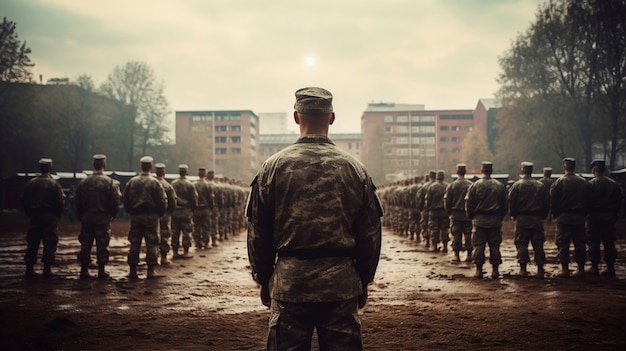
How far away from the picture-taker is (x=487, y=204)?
10.9m

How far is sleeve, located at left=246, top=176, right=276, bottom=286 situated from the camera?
3412 mm

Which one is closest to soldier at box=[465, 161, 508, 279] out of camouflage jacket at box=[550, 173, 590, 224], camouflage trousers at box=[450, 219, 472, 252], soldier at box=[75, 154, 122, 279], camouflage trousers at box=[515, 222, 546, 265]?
camouflage trousers at box=[515, 222, 546, 265]

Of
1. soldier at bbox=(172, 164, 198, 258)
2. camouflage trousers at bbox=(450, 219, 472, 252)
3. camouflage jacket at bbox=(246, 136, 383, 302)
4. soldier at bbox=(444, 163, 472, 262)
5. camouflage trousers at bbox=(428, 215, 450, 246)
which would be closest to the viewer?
camouflage jacket at bbox=(246, 136, 383, 302)

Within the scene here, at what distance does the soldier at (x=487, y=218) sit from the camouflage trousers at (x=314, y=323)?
8315mm

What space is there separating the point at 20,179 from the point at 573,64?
42403 mm

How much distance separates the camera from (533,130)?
41156 mm

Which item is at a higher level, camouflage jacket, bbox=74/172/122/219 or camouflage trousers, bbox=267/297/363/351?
camouflage jacket, bbox=74/172/122/219

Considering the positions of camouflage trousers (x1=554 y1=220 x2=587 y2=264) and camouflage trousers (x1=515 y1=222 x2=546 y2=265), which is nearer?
camouflage trousers (x1=515 y1=222 x2=546 y2=265)

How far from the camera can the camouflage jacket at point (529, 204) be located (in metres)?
10.7

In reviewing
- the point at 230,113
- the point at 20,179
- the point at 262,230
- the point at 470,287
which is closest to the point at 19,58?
the point at 20,179

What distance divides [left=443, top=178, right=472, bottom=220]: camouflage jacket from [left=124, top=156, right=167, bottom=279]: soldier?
25.0 ft

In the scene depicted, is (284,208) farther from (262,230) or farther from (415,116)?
(415,116)

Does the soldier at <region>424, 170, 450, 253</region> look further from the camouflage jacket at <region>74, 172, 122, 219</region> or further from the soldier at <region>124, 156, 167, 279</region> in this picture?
the camouflage jacket at <region>74, 172, 122, 219</region>

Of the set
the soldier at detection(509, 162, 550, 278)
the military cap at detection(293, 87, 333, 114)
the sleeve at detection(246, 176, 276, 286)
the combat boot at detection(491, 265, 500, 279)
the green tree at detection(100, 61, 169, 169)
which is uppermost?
the green tree at detection(100, 61, 169, 169)
